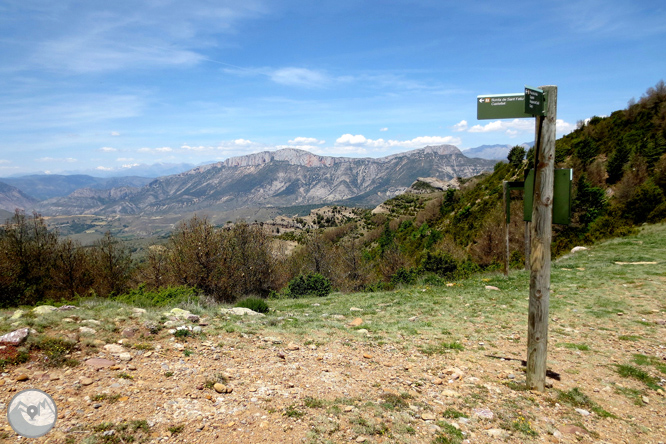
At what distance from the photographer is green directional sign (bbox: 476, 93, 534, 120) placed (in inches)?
189

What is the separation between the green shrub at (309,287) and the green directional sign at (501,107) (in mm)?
13948

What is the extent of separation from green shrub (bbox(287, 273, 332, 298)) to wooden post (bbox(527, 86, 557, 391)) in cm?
1292

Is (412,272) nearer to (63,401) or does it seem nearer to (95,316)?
(95,316)

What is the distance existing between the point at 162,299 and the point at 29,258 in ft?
81.2

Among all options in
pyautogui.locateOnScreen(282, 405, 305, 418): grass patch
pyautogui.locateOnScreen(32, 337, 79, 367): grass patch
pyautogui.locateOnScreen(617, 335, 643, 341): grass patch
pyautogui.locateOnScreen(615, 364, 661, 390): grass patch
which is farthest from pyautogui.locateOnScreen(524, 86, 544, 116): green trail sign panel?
pyautogui.locateOnScreen(32, 337, 79, 367): grass patch

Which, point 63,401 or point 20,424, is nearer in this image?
point 20,424

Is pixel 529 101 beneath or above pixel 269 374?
above

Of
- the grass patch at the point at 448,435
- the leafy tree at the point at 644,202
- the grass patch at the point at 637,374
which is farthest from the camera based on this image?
the leafy tree at the point at 644,202

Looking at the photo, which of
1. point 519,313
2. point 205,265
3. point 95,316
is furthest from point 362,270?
point 95,316

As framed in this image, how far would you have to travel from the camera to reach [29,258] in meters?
25.6

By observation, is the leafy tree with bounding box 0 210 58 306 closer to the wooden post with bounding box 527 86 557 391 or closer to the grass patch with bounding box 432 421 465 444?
the grass patch with bounding box 432 421 465 444

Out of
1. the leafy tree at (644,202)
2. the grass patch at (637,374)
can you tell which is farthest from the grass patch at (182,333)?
the leafy tree at (644,202)

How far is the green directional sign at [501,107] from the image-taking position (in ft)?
15.8

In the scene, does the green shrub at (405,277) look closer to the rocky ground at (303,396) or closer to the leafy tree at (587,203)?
the rocky ground at (303,396)
